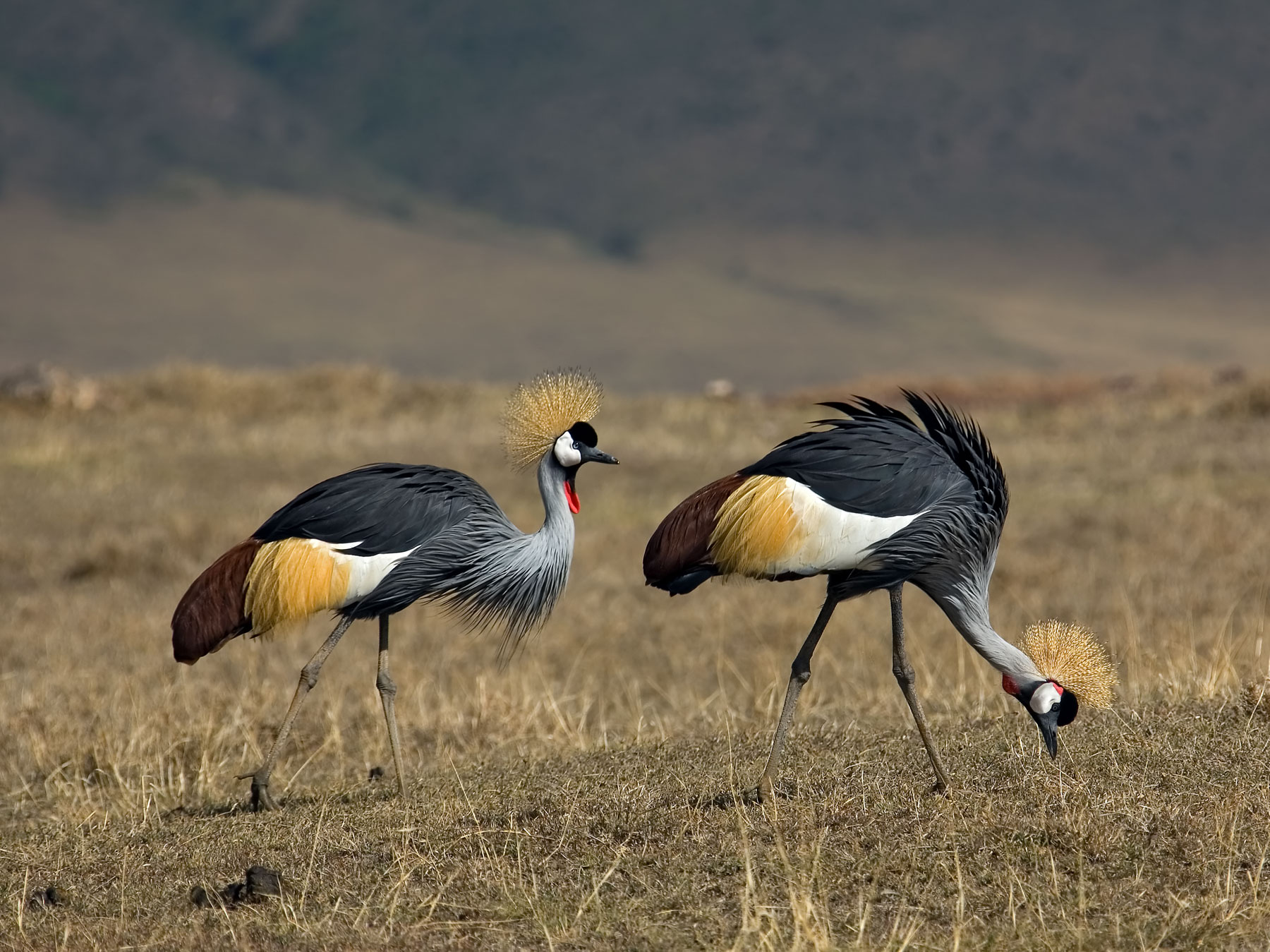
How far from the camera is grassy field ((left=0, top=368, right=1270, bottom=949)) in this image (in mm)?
4469

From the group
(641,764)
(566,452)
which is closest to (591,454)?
(566,452)

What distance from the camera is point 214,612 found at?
239 inches

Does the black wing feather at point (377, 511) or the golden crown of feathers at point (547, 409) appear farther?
the golden crown of feathers at point (547, 409)

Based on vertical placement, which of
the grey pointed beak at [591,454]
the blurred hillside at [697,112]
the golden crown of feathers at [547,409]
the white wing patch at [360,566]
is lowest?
the white wing patch at [360,566]

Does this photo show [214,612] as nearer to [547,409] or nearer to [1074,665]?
[547,409]

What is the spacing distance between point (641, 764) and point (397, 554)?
1.14 metres

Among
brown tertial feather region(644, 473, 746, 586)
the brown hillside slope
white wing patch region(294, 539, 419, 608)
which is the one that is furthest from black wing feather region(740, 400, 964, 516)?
the brown hillside slope

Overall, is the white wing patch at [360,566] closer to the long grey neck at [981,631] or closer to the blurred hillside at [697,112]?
the long grey neck at [981,631]

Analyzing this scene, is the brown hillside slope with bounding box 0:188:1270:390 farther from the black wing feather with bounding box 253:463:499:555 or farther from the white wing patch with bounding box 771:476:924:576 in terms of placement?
A: the white wing patch with bounding box 771:476:924:576

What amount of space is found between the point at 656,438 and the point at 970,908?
14.3 meters

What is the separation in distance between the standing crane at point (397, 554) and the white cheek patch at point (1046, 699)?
1.66 m

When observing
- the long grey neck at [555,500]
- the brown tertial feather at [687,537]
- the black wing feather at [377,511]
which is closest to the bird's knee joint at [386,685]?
the black wing feather at [377,511]

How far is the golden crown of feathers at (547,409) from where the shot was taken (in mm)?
6145

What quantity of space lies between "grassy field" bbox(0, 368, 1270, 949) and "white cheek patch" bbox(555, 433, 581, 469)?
3.51ft
